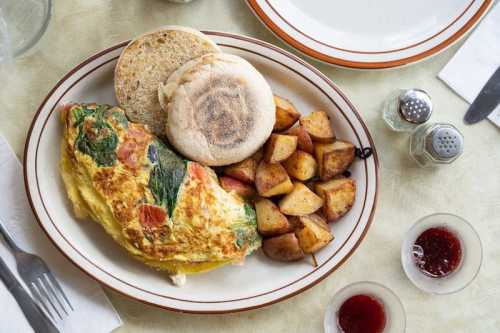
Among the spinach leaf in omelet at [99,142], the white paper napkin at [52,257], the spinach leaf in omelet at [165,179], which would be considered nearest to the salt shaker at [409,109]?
the spinach leaf in omelet at [165,179]

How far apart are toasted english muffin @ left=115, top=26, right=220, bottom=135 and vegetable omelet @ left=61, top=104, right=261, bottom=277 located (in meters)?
0.11

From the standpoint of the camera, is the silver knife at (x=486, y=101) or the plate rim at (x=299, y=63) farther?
the silver knife at (x=486, y=101)

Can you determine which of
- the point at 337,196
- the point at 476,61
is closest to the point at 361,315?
the point at 337,196

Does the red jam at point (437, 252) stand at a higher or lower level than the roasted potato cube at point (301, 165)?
lower

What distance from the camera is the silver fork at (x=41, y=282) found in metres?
2.92

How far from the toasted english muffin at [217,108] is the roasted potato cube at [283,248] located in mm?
442

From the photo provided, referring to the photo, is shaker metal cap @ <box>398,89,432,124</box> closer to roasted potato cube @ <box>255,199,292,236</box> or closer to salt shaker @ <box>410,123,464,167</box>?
salt shaker @ <box>410,123,464,167</box>

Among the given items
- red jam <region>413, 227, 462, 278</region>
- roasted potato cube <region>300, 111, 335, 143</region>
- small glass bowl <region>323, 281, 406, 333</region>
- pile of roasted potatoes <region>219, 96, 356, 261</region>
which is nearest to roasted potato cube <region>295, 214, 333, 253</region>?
pile of roasted potatoes <region>219, 96, 356, 261</region>

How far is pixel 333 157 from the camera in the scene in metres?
2.82

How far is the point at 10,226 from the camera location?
2.95 meters

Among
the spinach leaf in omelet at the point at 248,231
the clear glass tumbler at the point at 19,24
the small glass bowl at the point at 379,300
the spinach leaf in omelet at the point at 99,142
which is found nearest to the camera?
the spinach leaf in omelet at the point at 99,142

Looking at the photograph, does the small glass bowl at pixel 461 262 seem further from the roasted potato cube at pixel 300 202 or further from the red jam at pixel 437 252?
the roasted potato cube at pixel 300 202

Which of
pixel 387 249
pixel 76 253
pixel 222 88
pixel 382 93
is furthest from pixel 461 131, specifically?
pixel 76 253

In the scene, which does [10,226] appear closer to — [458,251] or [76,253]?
[76,253]
